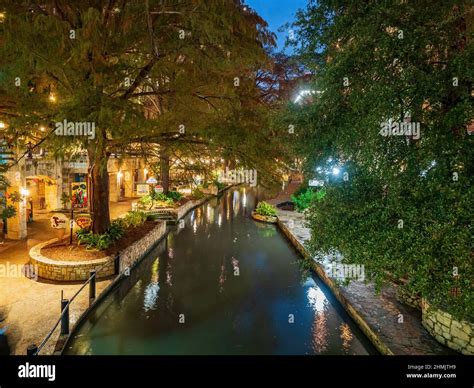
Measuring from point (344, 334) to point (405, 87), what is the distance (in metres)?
6.15

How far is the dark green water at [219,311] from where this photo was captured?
7.87 meters

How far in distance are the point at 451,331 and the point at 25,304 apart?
1023 cm

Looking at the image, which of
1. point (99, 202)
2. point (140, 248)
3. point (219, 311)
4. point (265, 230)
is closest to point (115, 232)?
point (99, 202)

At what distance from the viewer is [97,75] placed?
311 inches

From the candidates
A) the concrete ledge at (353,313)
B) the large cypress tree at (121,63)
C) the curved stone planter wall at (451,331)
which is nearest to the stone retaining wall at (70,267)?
the large cypress tree at (121,63)

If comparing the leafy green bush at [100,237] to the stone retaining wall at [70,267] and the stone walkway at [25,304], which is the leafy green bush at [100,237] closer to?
the stone retaining wall at [70,267]

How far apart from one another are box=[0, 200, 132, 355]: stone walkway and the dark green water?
0.64 m

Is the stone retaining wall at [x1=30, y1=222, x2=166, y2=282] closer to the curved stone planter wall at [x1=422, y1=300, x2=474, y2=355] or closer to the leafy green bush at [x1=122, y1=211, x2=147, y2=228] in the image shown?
the leafy green bush at [x1=122, y1=211, x2=147, y2=228]

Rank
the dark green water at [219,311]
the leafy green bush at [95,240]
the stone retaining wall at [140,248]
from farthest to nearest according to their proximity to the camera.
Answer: the stone retaining wall at [140,248] → the leafy green bush at [95,240] → the dark green water at [219,311]

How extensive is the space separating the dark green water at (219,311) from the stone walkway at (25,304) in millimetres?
641

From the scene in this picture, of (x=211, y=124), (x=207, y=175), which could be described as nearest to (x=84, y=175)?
(x=207, y=175)

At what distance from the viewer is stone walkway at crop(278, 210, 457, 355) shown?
22.9 feet

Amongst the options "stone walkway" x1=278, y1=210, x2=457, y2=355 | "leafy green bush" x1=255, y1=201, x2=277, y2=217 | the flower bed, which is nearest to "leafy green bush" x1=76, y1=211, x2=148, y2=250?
"stone walkway" x1=278, y1=210, x2=457, y2=355
